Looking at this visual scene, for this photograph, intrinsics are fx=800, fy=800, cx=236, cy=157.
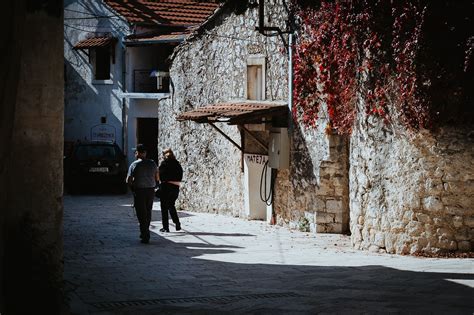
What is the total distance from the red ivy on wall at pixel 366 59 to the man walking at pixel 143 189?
3.85m

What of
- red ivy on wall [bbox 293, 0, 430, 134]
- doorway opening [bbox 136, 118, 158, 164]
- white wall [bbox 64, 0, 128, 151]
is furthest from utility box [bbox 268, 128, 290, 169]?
white wall [bbox 64, 0, 128, 151]

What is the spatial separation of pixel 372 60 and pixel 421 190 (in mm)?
2262

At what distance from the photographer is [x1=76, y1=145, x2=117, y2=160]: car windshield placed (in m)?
25.9

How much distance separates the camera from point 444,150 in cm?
1220

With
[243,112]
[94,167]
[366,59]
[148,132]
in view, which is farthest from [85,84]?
[366,59]

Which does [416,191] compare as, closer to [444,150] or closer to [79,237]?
[444,150]

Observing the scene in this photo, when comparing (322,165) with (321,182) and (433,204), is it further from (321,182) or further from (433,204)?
(433,204)

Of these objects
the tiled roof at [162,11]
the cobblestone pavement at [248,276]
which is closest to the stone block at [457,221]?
the cobblestone pavement at [248,276]

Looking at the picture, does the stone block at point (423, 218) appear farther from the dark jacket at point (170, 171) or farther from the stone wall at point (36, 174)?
the stone wall at point (36, 174)

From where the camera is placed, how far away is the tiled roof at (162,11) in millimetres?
30000

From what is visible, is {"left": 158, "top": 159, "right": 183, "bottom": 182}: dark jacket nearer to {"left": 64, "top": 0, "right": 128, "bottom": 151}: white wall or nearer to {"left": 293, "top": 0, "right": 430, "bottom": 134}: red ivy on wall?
{"left": 293, "top": 0, "right": 430, "bottom": 134}: red ivy on wall

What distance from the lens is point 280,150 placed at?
17.7 metres

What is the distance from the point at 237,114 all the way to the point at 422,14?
6.22 m

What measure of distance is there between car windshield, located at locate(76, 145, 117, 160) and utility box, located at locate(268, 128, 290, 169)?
31.5 ft
